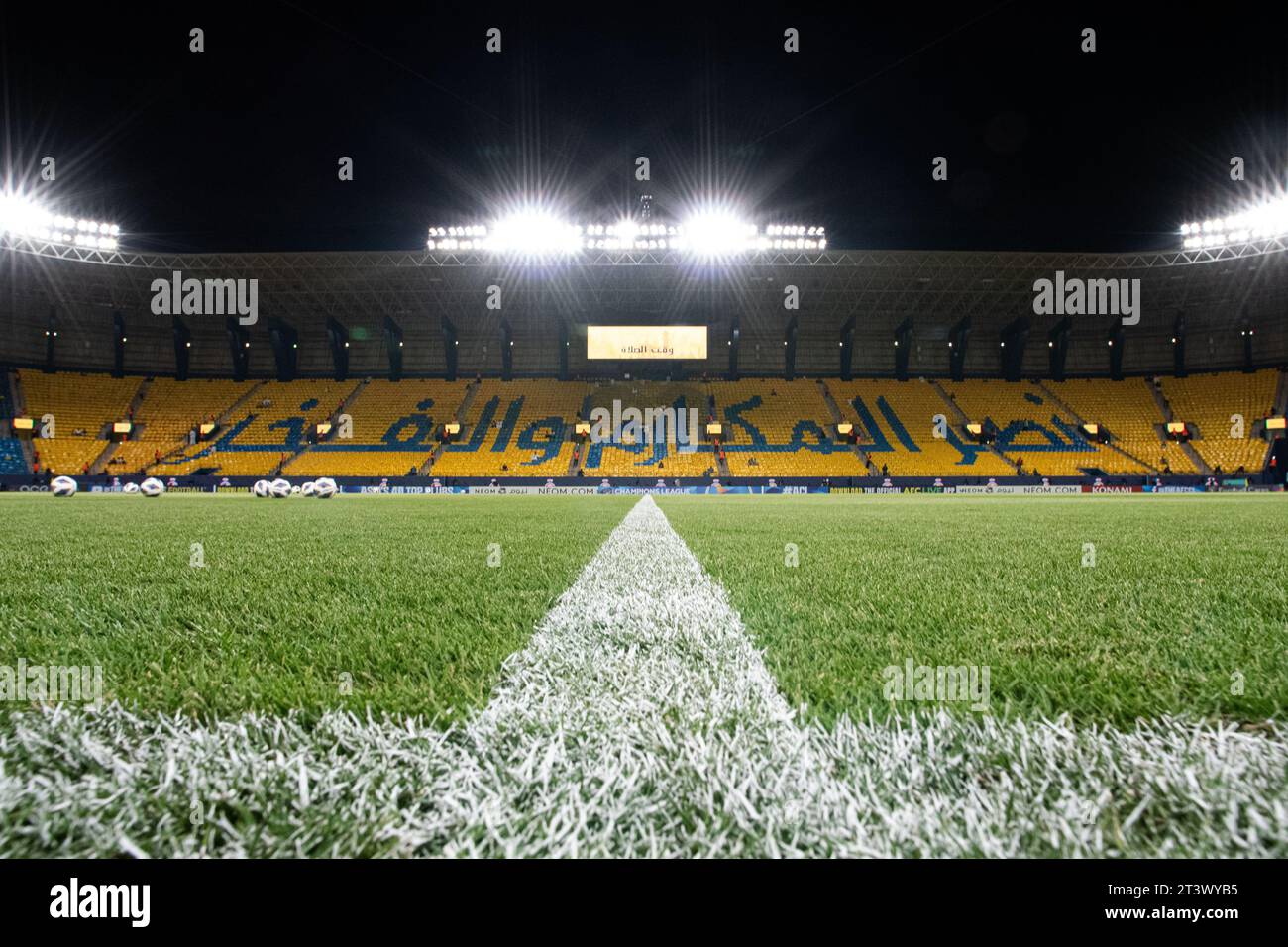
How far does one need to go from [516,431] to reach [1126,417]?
3203 centimetres

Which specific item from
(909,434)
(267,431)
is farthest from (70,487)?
(909,434)

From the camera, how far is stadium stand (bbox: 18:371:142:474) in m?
26.9

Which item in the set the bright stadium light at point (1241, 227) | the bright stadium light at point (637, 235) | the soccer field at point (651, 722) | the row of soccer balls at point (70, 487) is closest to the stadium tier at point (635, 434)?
the row of soccer balls at point (70, 487)

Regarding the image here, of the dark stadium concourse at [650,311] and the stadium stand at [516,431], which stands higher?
the dark stadium concourse at [650,311]

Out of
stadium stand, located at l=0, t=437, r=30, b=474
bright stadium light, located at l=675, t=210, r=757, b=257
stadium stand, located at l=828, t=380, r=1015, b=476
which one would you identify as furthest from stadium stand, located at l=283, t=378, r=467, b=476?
stadium stand, located at l=828, t=380, r=1015, b=476

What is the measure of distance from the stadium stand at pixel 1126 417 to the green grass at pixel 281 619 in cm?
3315

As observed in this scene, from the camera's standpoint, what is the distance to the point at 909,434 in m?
30.0

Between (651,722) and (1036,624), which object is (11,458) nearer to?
(651,722)

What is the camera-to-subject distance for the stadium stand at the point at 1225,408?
1065 inches

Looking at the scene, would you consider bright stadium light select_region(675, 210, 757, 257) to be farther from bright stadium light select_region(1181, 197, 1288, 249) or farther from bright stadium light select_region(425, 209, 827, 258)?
bright stadium light select_region(1181, 197, 1288, 249)

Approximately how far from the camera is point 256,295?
2958cm

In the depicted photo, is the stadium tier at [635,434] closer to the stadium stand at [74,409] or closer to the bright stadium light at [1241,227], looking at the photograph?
the stadium stand at [74,409]

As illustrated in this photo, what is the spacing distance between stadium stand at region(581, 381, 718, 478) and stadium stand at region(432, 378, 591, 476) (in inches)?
52.7
